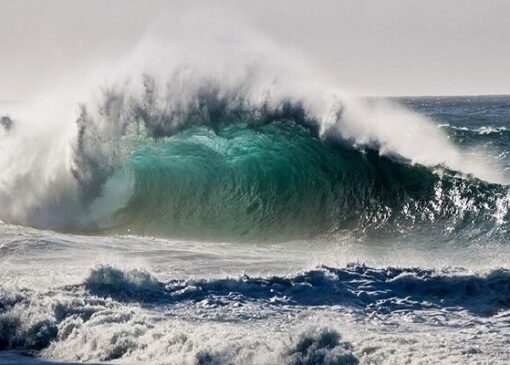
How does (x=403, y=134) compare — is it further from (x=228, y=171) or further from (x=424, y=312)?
(x=424, y=312)

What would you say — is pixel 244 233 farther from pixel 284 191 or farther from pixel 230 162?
pixel 230 162

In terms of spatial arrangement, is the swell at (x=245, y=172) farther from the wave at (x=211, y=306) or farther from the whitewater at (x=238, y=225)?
the wave at (x=211, y=306)

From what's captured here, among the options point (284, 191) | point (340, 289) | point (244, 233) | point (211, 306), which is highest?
point (284, 191)

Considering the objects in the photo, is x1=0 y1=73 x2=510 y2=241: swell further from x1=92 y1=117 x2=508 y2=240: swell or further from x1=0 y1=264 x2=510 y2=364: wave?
x1=0 y1=264 x2=510 y2=364: wave

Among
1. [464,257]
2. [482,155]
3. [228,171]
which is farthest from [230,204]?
[482,155]

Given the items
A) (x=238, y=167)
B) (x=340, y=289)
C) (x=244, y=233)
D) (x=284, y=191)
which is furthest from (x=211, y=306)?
(x=238, y=167)

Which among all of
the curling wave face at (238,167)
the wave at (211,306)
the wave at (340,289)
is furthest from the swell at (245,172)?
the wave at (211,306)

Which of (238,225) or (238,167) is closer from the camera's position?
(238,225)

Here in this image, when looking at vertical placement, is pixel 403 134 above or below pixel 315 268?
above
